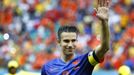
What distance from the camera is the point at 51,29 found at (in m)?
16.1

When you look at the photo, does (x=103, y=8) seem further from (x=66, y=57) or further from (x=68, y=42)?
(x=66, y=57)

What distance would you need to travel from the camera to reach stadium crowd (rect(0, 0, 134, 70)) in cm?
1520

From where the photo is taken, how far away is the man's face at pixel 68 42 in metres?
5.36

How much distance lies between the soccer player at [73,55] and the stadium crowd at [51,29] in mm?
9050

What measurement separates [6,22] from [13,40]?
1153 millimetres

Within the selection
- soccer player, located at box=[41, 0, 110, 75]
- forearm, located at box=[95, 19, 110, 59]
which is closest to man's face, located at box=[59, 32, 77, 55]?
soccer player, located at box=[41, 0, 110, 75]

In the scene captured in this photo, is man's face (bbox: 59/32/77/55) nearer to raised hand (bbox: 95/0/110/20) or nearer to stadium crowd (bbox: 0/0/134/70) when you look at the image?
raised hand (bbox: 95/0/110/20)

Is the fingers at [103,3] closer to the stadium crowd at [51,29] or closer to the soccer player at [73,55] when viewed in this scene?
the soccer player at [73,55]

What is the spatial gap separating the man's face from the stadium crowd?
29.8ft

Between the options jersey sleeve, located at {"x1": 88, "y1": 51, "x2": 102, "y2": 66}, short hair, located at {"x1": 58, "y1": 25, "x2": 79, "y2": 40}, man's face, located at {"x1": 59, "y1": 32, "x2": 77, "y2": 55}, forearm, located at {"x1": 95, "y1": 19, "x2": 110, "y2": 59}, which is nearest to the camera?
forearm, located at {"x1": 95, "y1": 19, "x2": 110, "y2": 59}

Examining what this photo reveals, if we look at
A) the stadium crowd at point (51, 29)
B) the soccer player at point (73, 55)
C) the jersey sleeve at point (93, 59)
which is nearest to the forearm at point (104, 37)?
the soccer player at point (73, 55)

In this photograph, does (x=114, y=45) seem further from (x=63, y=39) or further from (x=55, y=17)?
(x=63, y=39)

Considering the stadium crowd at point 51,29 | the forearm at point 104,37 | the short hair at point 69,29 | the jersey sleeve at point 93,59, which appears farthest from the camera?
the stadium crowd at point 51,29

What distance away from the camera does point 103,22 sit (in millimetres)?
4695
